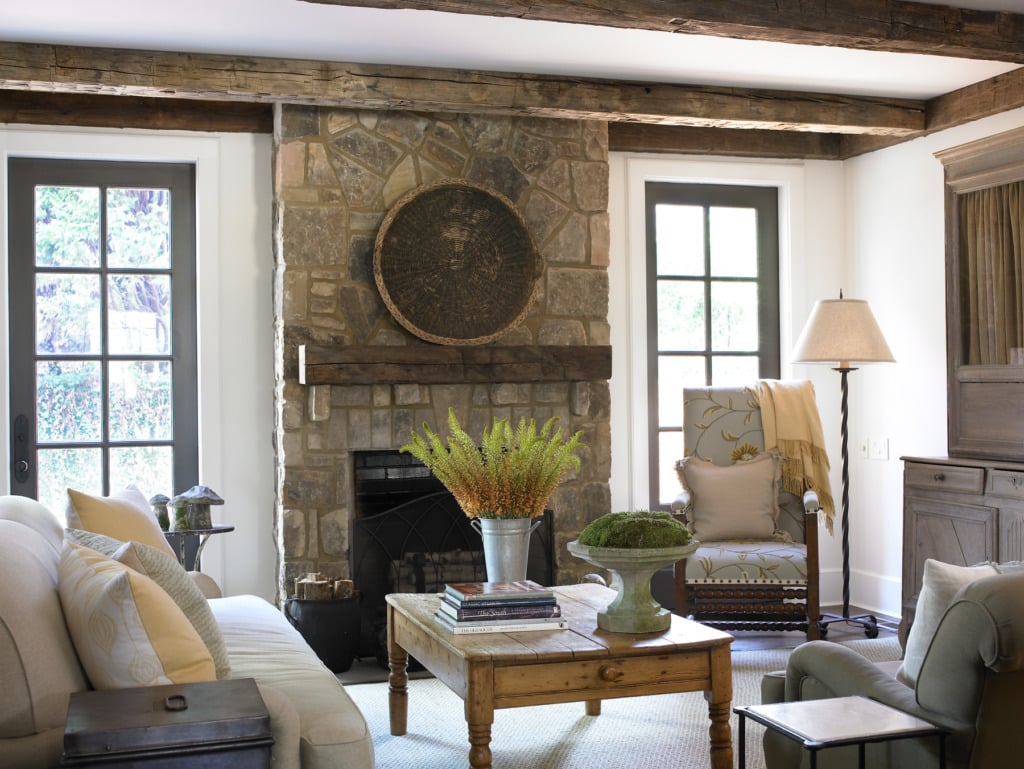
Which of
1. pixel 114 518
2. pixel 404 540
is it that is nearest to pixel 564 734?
pixel 404 540

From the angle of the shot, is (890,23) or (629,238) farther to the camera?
(629,238)

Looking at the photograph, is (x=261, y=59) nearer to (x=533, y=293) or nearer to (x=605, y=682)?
(x=533, y=293)

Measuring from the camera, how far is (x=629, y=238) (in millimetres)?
5684

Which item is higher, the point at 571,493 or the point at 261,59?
the point at 261,59

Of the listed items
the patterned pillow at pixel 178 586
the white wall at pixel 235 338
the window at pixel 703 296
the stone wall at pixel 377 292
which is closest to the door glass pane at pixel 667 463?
the window at pixel 703 296

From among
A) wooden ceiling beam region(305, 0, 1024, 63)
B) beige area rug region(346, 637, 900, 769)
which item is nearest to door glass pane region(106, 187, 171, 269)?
→ wooden ceiling beam region(305, 0, 1024, 63)

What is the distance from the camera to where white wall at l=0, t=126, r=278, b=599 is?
5078 mm

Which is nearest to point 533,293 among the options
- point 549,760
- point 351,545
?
point 351,545

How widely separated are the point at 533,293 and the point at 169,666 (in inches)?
123

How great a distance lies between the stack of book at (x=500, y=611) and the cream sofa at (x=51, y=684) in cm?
41

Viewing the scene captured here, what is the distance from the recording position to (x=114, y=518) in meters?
3.20

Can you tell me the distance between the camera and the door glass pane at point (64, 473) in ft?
16.4

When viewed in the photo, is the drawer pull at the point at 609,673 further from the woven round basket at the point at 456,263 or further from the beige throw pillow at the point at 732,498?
the woven round basket at the point at 456,263

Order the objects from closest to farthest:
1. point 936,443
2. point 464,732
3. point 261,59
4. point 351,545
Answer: point 464,732, point 261,59, point 351,545, point 936,443
